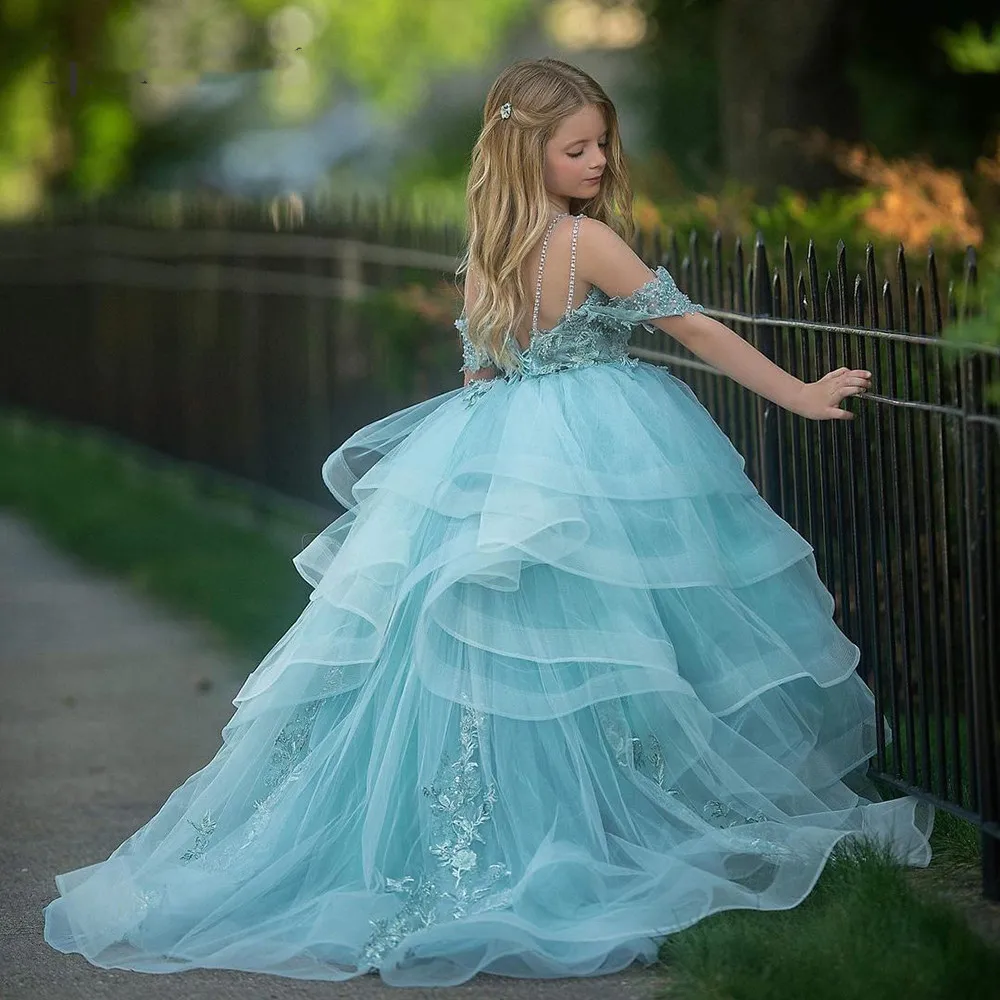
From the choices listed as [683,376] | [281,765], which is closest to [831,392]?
[281,765]

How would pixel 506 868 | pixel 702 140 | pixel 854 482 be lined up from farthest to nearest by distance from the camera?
1. pixel 702 140
2. pixel 854 482
3. pixel 506 868

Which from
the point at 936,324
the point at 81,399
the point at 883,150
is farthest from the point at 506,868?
the point at 81,399

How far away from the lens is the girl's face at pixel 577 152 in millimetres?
4734

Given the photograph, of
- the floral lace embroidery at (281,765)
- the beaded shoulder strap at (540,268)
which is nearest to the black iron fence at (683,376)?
the beaded shoulder strap at (540,268)

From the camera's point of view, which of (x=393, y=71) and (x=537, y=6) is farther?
(x=537, y=6)

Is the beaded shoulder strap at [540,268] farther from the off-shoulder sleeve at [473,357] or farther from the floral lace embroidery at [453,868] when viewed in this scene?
the floral lace embroidery at [453,868]

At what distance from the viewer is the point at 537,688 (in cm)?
446

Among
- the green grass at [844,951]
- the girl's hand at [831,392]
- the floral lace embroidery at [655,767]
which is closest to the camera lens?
the green grass at [844,951]

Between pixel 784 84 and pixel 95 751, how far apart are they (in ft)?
21.2

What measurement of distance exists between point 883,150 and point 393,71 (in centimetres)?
2227

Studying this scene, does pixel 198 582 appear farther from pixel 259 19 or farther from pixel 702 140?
pixel 259 19

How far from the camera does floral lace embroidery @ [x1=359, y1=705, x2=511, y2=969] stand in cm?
428

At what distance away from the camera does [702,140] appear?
50.5 feet

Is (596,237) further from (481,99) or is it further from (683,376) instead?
(481,99)
